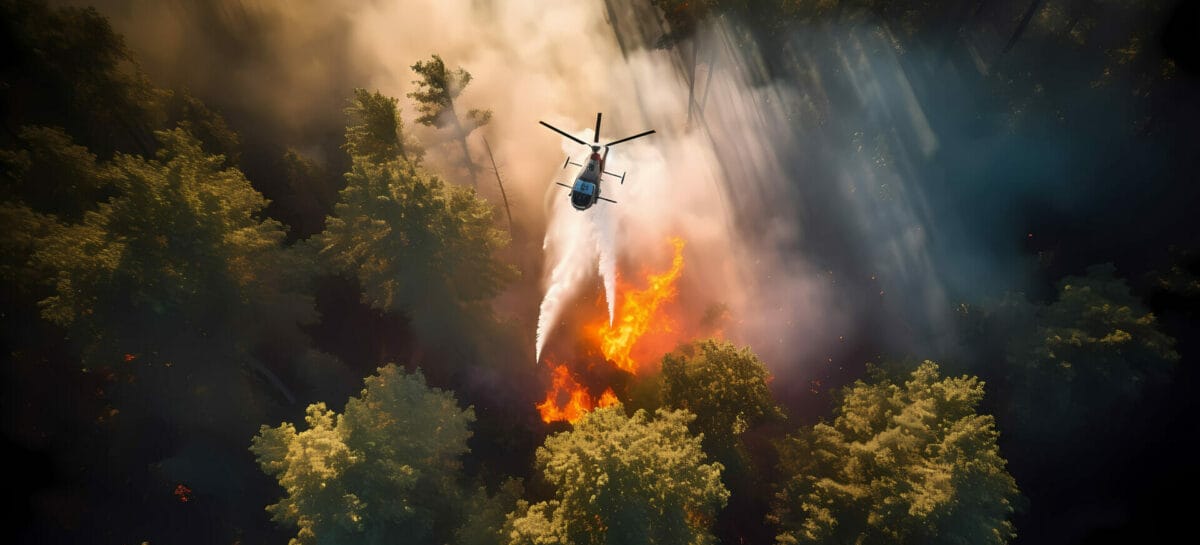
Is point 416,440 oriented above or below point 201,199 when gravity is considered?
below

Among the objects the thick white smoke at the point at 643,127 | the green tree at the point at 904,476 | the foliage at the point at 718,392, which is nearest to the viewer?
the green tree at the point at 904,476

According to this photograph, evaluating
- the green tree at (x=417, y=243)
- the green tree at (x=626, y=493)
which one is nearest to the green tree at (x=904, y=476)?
the green tree at (x=626, y=493)

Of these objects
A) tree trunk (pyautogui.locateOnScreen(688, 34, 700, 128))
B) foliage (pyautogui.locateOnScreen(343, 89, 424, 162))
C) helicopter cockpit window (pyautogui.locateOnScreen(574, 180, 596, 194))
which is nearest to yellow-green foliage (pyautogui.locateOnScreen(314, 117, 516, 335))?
foliage (pyautogui.locateOnScreen(343, 89, 424, 162))

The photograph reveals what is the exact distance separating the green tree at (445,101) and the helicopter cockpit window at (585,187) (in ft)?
33.6

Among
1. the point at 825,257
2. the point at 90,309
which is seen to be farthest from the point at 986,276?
the point at 90,309

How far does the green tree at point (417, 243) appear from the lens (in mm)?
22141

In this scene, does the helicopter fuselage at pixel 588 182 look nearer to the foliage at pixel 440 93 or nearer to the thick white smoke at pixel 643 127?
the thick white smoke at pixel 643 127

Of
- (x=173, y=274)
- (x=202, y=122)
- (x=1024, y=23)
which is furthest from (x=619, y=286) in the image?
(x=1024, y=23)

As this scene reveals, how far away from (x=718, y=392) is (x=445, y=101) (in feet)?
80.6

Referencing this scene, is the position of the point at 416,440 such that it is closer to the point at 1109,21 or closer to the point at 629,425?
the point at 629,425

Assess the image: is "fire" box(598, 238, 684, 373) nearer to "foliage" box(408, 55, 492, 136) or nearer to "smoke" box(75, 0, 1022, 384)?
"smoke" box(75, 0, 1022, 384)

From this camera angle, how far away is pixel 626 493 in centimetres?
1691

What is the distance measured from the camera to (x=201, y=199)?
67.5ft

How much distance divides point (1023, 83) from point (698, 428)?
1196 inches
